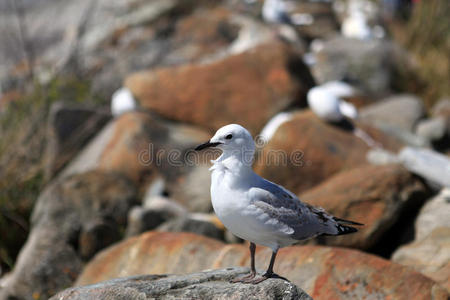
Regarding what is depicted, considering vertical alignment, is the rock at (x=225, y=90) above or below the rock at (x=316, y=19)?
above

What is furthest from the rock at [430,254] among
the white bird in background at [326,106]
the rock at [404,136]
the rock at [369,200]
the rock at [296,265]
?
the rock at [404,136]

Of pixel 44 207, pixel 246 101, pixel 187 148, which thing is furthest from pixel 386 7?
pixel 44 207

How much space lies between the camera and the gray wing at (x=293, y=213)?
396cm

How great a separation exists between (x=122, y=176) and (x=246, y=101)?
294 cm

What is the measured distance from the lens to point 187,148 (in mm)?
9352

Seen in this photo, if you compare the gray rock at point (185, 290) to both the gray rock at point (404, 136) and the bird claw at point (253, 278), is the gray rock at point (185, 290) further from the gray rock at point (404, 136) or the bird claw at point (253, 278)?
the gray rock at point (404, 136)

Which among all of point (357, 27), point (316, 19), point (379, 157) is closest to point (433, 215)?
point (379, 157)

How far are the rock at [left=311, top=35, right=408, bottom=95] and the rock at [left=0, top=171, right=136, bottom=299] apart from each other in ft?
→ 22.5

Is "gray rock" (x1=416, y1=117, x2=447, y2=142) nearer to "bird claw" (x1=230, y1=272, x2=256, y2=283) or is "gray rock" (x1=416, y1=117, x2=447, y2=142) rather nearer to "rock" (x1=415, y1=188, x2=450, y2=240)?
"rock" (x1=415, y1=188, x2=450, y2=240)

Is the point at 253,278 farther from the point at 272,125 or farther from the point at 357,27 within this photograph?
the point at 357,27

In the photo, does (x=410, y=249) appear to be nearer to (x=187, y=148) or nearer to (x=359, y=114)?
(x=187, y=148)

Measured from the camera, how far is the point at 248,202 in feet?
12.7

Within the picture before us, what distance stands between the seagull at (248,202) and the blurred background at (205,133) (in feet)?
6.29

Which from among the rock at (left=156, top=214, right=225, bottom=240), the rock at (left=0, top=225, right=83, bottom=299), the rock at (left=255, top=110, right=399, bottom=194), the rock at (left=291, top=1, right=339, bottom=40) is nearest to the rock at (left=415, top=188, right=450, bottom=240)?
the rock at (left=255, top=110, right=399, bottom=194)
